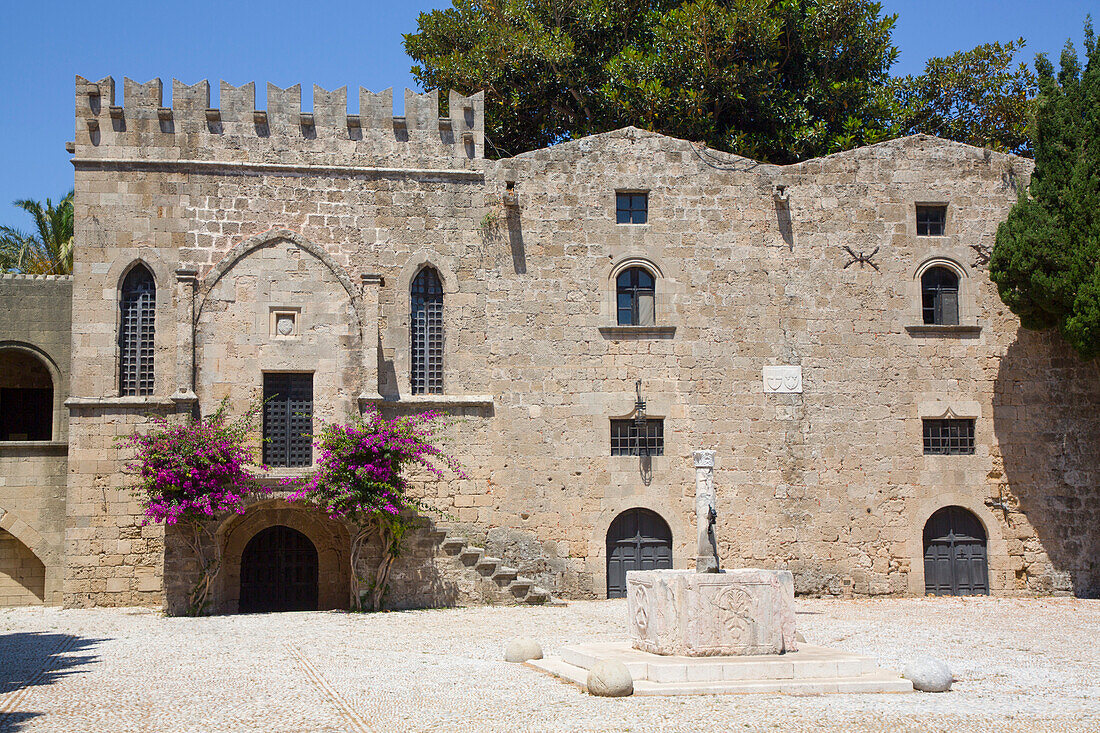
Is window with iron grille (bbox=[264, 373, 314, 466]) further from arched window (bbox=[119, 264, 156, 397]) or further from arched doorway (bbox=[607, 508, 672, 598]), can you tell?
arched doorway (bbox=[607, 508, 672, 598])

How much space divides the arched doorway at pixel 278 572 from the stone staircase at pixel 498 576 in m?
2.71

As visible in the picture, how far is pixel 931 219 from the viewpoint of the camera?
20422 mm

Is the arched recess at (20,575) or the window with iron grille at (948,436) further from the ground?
the window with iron grille at (948,436)

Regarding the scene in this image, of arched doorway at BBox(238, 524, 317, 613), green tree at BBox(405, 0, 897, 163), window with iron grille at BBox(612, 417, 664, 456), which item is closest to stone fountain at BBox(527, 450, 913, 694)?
window with iron grille at BBox(612, 417, 664, 456)

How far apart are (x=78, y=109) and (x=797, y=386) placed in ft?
43.9

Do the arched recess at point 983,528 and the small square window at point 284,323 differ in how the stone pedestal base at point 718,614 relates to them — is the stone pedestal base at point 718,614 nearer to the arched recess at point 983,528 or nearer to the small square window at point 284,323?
the arched recess at point 983,528

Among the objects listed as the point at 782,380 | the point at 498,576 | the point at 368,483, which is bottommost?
the point at 498,576

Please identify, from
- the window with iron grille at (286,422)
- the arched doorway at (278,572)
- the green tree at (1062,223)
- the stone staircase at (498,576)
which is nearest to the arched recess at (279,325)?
the window with iron grille at (286,422)

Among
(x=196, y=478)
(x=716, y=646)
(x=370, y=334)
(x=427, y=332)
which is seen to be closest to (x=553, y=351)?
(x=427, y=332)

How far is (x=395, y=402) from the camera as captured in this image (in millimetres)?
18703

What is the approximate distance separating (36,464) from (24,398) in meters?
2.21

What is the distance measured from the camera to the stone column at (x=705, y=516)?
11.2m

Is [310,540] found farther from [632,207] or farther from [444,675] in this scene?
[444,675]

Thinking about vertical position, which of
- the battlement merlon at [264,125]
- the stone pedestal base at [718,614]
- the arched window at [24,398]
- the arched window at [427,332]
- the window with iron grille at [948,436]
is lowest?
the stone pedestal base at [718,614]
